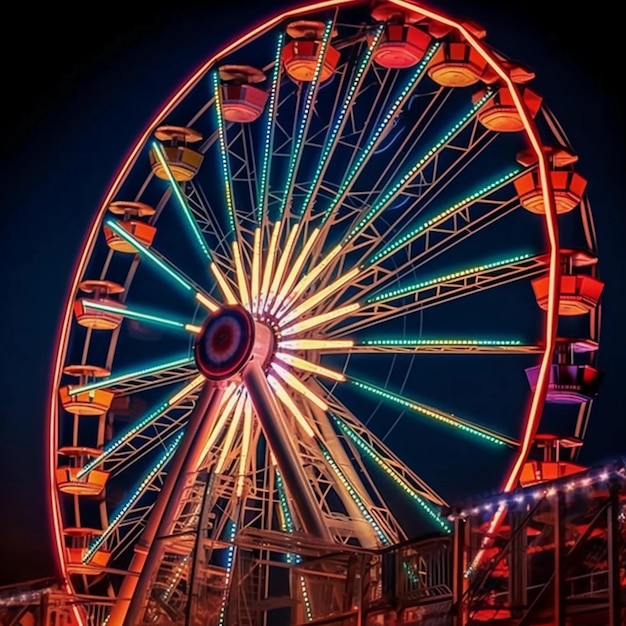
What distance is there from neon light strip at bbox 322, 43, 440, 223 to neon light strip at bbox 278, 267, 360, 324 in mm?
1014

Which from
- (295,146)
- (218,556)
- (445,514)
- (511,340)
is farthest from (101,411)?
(445,514)

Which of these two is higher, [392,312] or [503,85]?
[503,85]

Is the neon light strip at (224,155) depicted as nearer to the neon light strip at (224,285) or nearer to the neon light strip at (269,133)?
the neon light strip at (269,133)

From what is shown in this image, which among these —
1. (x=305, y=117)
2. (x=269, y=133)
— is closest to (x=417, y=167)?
(x=305, y=117)

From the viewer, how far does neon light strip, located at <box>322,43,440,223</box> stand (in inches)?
845

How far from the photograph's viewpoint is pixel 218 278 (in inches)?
880

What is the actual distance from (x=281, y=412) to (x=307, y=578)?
2.60 meters

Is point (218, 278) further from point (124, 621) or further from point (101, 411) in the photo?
point (124, 621)

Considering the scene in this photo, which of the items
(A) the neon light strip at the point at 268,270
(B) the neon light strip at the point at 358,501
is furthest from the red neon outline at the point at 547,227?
(A) the neon light strip at the point at 268,270

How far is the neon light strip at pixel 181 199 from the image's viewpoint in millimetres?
22781

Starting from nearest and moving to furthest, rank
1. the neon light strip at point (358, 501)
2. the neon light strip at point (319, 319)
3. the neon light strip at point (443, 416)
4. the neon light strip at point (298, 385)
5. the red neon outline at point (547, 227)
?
the red neon outline at point (547, 227)
the neon light strip at point (443, 416)
the neon light strip at point (358, 501)
the neon light strip at point (298, 385)
the neon light strip at point (319, 319)

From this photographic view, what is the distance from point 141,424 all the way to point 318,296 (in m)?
3.51

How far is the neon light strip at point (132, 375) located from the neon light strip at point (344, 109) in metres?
2.89

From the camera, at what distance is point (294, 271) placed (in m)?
21.8
